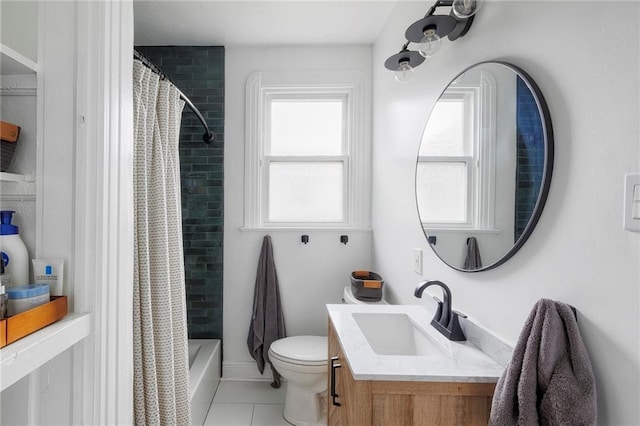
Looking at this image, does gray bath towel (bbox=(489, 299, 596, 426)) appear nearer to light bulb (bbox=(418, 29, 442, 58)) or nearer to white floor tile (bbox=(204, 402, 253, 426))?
light bulb (bbox=(418, 29, 442, 58))

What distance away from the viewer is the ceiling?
6.28 ft

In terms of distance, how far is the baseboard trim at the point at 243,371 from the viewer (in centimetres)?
237

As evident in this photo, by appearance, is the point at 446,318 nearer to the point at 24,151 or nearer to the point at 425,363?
the point at 425,363

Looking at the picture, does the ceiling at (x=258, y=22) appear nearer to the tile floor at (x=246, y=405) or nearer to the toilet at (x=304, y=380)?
the toilet at (x=304, y=380)

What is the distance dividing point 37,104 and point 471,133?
4.30 feet

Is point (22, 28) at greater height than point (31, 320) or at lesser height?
greater

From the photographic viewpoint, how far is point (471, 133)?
118 centimetres

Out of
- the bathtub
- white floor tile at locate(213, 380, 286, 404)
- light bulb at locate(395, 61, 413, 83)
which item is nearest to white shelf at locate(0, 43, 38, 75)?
light bulb at locate(395, 61, 413, 83)

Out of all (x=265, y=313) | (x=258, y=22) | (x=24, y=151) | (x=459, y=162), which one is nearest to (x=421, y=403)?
(x=459, y=162)

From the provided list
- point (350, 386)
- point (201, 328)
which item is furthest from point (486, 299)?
point (201, 328)

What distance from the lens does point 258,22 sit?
6.81 ft

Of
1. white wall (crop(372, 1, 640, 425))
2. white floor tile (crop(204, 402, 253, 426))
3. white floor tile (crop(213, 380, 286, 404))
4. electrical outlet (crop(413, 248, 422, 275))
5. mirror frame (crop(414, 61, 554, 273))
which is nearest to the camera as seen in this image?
white wall (crop(372, 1, 640, 425))

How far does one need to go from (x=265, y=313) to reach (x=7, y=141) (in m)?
1.86

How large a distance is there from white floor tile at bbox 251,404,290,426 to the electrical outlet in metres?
1.24
